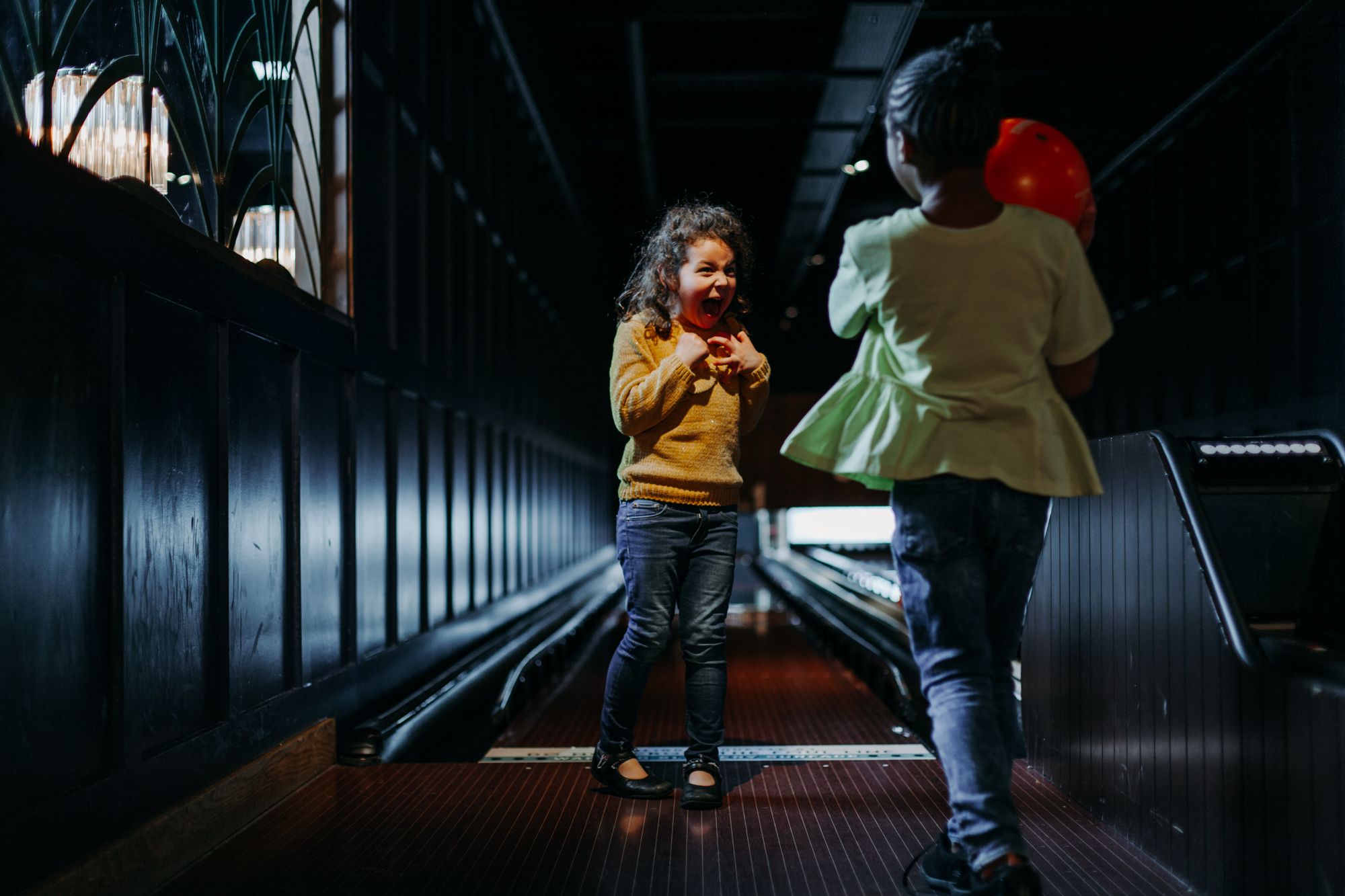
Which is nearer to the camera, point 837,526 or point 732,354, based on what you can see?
point 732,354

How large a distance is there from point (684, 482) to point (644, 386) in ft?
0.87

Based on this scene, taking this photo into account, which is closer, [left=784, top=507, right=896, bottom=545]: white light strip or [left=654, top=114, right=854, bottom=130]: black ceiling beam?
[left=654, top=114, right=854, bottom=130]: black ceiling beam

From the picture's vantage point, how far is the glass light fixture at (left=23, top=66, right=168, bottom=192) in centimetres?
217

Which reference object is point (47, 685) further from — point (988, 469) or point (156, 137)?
point (988, 469)

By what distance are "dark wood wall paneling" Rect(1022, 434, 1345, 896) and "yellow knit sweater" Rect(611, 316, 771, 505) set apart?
0.91 m

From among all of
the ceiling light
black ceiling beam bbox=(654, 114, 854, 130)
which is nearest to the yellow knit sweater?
the ceiling light

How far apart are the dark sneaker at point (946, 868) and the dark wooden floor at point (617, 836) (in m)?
0.04

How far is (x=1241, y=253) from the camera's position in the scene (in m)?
8.80

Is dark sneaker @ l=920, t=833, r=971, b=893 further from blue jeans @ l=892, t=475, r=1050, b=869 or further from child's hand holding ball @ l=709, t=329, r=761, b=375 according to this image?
child's hand holding ball @ l=709, t=329, r=761, b=375

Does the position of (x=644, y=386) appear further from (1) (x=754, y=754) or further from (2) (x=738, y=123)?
(2) (x=738, y=123)

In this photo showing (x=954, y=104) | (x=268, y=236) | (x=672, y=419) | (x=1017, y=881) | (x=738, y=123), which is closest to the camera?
(x=1017, y=881)

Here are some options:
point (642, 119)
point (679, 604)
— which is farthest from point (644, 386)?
point (642, 119)

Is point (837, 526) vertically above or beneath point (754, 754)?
beneath

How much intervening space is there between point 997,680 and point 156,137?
2315 millimetres
